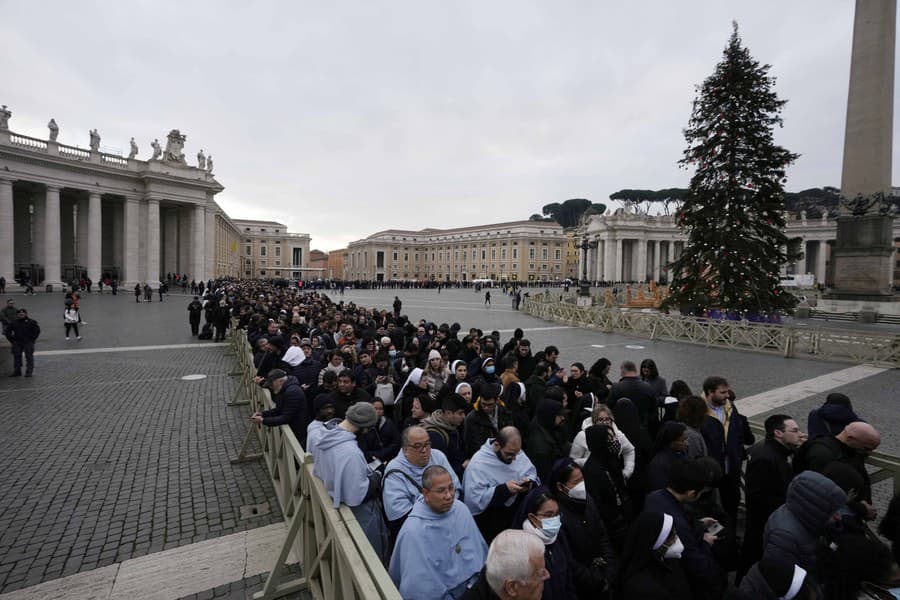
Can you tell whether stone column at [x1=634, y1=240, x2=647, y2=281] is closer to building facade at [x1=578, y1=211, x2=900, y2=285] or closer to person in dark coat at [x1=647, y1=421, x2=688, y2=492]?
building facade at [x1=578, y1=211, x2=900, y2=285]

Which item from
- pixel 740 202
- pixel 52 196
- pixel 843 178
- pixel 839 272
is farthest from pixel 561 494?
pixel 52 196

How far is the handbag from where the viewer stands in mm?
5902

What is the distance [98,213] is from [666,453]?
49.8 meters

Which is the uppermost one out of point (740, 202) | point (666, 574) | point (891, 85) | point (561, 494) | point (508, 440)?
point (891, 85)

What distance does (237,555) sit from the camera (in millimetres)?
4016

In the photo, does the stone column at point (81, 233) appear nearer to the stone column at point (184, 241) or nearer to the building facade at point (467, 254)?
the stone column at point (184, 241)

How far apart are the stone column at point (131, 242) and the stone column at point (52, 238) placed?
17.7ft

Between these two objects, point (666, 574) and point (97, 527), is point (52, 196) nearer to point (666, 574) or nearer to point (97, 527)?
point (97, 527)

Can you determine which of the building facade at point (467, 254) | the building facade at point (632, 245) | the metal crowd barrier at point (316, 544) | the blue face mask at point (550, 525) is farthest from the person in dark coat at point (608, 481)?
the building facade at point (467, 254)

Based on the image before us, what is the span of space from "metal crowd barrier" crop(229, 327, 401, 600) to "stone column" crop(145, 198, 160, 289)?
1761 inches

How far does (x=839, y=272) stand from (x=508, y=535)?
1200 inches

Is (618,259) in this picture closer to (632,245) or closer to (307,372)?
(632,245)

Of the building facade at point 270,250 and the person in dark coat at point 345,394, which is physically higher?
the building facade at point 270,250

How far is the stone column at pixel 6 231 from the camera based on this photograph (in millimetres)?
32344
